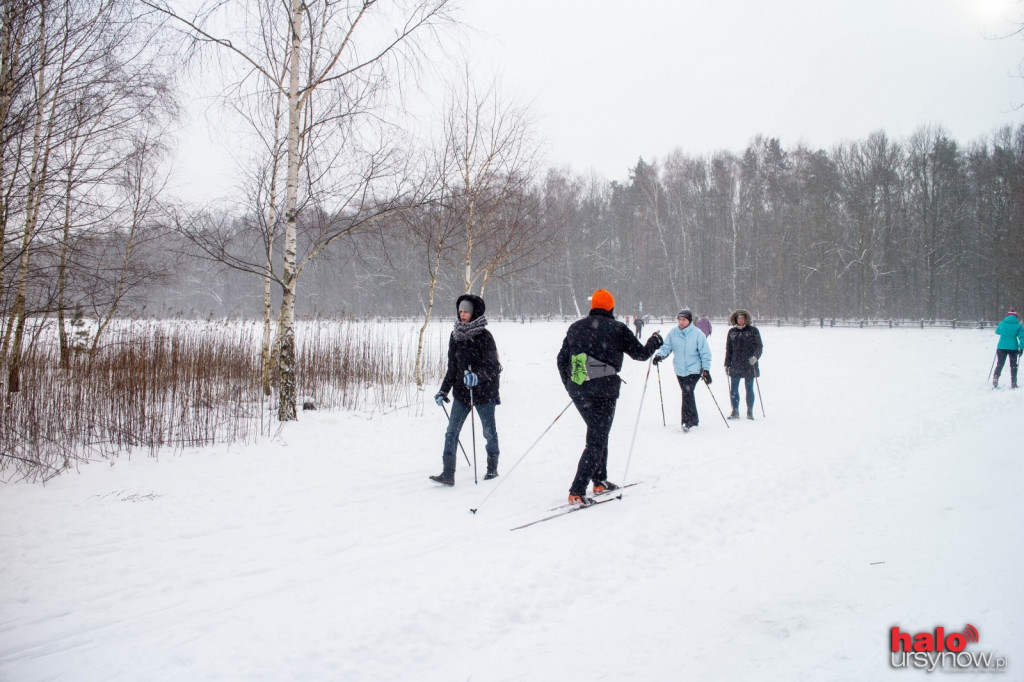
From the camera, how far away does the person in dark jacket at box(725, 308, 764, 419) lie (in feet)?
29.5

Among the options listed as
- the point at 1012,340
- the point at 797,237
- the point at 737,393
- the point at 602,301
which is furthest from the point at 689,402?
the point at 797,237

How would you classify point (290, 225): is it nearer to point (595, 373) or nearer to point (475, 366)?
point (475, 366)

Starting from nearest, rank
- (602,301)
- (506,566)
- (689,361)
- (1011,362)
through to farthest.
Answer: (506,566) → (602,301) → (689,361) → (1011,362)

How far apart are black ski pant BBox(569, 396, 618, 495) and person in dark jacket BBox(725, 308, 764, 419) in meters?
5.02

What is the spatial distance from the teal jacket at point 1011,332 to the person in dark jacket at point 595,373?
479 inches

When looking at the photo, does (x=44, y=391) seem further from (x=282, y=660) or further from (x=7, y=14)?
(x=282, y=660)

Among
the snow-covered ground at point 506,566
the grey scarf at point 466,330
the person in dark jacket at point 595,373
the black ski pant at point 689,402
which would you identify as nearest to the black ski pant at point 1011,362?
the snow-covered ground at point 506,566

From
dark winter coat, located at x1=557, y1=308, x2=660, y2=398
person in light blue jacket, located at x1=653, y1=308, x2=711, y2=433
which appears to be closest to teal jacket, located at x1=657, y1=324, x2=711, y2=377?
person in light blue jacket, located at x1=653, y1=308, x2=711, y2=433

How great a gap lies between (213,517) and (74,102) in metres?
7.37

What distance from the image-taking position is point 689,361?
8422mm

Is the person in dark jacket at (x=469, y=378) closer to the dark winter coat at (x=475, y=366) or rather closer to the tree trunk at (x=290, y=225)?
the dark winter coat at (x=475, y=366)

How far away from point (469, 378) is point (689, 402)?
4.48 metres

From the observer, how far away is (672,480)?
18.0 feet

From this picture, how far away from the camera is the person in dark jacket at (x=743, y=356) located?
8.99 m
